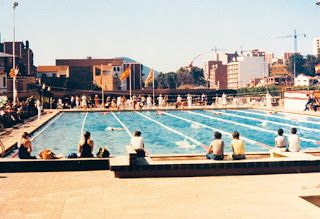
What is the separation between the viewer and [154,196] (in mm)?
8453

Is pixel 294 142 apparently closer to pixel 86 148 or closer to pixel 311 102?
pixel 86 148

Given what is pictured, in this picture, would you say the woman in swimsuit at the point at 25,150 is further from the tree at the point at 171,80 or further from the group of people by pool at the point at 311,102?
the tree at the point at 171,80

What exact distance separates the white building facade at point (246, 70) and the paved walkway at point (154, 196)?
180786 millimetres

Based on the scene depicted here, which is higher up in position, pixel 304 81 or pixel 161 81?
pixel 161 81

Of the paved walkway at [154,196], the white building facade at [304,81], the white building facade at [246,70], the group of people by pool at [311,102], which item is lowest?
the paved walkway at [154,196]

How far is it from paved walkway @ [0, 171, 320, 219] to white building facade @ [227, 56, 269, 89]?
18079 cm

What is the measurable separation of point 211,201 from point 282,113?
2912 centimetres

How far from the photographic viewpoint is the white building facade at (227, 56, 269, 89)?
190500 mm

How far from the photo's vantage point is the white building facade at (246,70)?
190 m

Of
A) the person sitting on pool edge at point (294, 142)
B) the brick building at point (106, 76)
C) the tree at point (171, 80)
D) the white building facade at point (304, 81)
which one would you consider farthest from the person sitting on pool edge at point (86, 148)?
the tree at point (171, 80)

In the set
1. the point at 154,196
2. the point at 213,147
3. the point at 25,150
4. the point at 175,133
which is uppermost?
the point at 213,147

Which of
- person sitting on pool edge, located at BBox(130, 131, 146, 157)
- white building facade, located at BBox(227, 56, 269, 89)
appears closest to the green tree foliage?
white building facade, located at BBox(227, 56, 269, 89)

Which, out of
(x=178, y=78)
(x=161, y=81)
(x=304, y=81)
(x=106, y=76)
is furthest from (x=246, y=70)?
(x=106, y=76)

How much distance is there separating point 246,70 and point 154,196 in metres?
187
